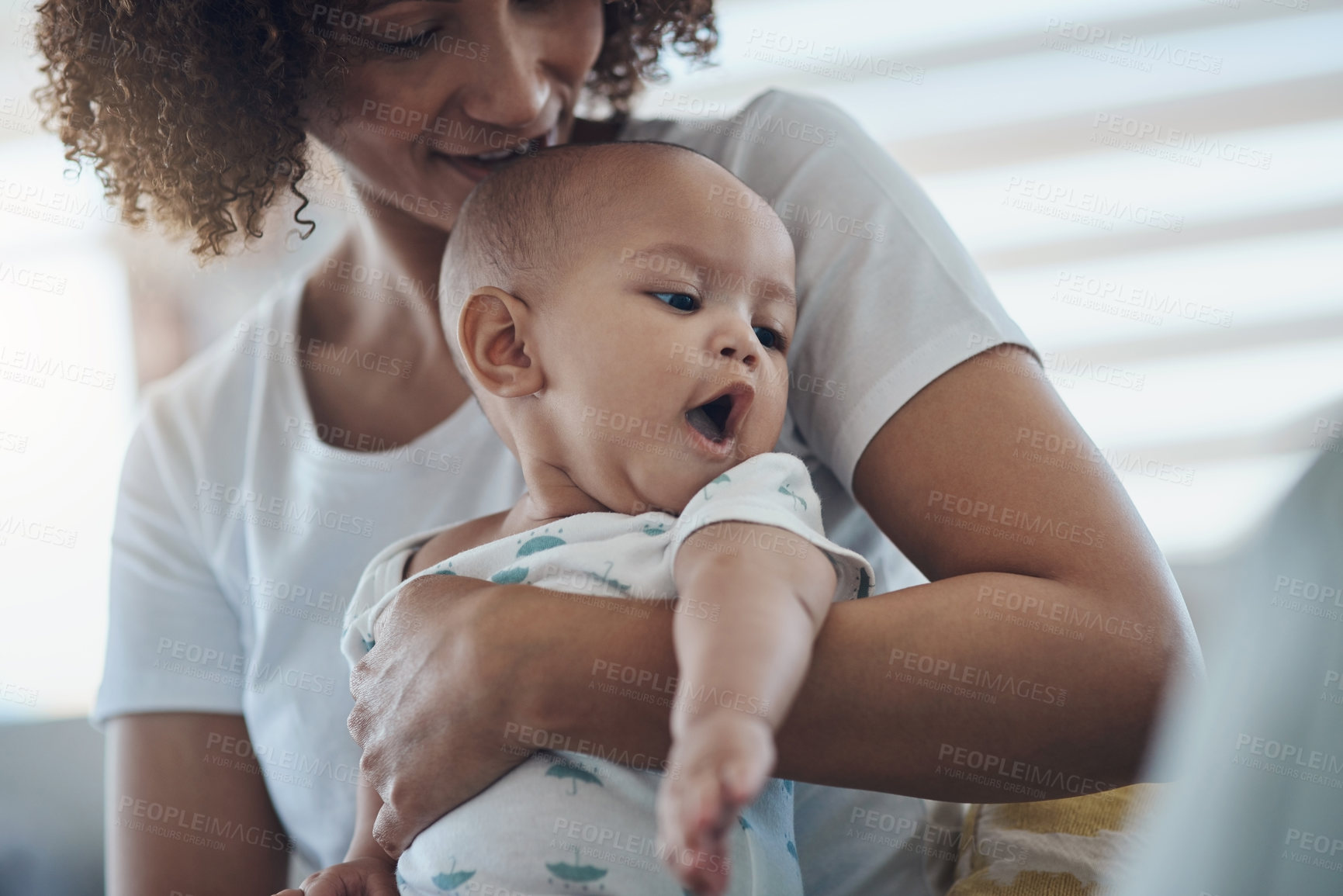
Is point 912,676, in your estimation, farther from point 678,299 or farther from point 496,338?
point 496,338

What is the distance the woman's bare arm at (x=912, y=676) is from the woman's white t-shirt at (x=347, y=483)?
0.20 metres

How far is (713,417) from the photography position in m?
0.93

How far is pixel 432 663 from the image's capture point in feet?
2.78

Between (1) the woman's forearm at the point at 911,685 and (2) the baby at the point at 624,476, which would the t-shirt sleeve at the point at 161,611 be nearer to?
(2) the baby at the point at 624,476

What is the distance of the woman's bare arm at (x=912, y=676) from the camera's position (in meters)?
0.79

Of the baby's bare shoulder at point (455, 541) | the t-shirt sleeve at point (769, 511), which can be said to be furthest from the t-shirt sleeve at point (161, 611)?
the t-shirt sleeve at point (769, 511)

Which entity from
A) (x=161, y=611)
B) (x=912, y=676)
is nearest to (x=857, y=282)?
(x=912, y=676)

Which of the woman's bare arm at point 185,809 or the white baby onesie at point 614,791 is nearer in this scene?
the white baby onesie at point 614,791

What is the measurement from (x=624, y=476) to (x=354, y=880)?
45cm

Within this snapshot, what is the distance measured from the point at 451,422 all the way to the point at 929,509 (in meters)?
0.59

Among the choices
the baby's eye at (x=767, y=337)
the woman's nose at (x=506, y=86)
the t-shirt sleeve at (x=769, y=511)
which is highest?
the woman's nose at (x=506, y=86)

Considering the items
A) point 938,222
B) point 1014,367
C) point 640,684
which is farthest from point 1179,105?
point 640,684

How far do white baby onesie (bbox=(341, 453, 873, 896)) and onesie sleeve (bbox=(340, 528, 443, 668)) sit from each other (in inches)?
8.0

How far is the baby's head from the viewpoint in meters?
0.88
